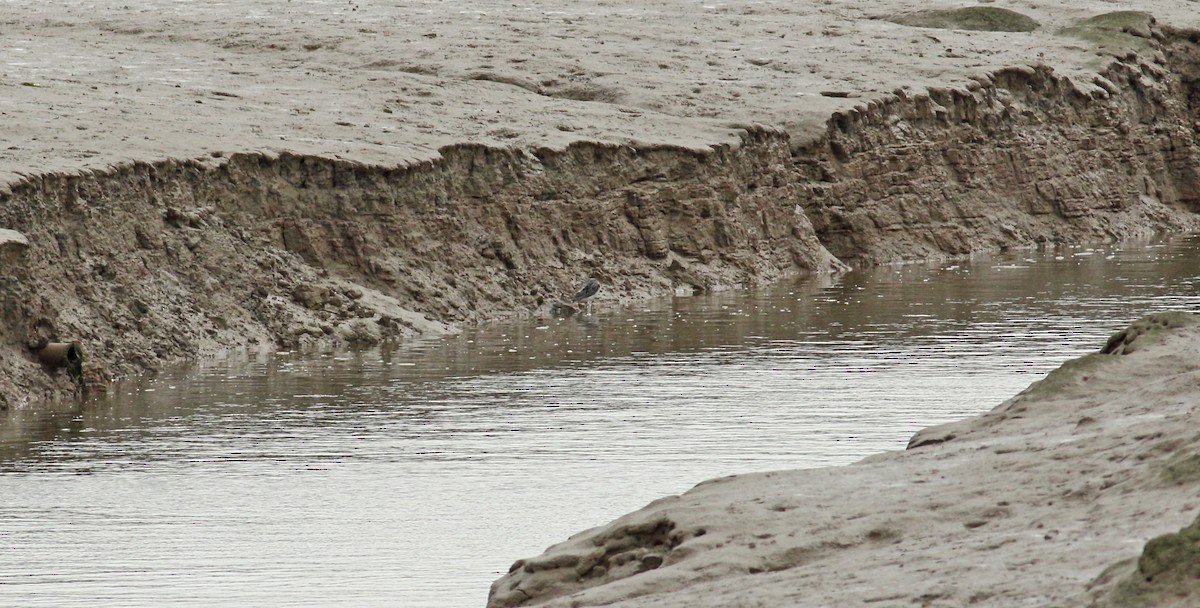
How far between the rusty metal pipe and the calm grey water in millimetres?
379

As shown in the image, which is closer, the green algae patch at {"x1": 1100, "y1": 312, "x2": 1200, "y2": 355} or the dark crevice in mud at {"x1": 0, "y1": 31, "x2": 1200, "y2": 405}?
the green algae patch at {"x1": 1100, "y1": 312, "x2": 1200, "y2": 355}

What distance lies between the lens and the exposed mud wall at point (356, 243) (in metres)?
15.2

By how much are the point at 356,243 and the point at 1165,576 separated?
44.4 ft

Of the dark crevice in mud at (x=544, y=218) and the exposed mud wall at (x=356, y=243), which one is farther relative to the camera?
the dark crevice in mud at (x=544, y=218)

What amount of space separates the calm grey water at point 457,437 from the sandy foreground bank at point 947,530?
40.2 inches

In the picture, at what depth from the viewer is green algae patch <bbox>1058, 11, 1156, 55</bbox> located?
3148 cm

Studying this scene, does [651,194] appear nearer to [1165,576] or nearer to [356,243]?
[356,243]

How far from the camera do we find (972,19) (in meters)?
32.0

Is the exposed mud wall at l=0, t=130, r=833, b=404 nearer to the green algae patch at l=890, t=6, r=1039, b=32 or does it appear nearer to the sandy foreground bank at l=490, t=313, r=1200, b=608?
the sandy foreground bank at l=490, t=313, r=1200, b=608

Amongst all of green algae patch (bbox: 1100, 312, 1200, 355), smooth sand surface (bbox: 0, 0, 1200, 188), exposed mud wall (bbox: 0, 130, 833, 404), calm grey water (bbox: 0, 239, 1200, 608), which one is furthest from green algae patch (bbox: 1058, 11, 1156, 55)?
green algae patch (bbox: 1100, 312, 1200, 355)

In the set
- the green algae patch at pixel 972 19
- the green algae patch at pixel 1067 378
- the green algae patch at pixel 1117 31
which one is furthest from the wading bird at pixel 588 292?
the green algae patch at pixel 1117 31

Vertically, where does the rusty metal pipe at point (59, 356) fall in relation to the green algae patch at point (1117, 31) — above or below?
below

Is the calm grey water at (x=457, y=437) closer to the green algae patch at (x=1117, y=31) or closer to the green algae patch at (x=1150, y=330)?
the green algae patch at (x=1150, y=330)

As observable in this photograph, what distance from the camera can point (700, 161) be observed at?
22.1 meters
